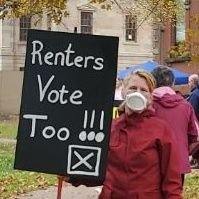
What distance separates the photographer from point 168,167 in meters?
4.82

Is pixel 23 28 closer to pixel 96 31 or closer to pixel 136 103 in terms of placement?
pixel 96 31

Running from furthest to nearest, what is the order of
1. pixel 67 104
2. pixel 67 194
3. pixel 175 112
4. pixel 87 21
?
pixel 87 21, pixel 67 194, pixel 175 112, pixel 67 104

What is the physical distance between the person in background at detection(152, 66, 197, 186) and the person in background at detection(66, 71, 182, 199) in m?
1.92

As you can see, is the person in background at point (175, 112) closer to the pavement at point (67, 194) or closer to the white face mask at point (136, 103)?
the white face mask at point (136, 103)

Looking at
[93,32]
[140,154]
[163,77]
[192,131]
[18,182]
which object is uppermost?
[93,32]

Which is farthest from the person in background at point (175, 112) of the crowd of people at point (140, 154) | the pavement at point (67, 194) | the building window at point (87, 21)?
the building window at point (87, 21)

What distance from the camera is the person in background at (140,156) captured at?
4.78m

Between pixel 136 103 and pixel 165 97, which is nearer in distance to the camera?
pixel 136 103

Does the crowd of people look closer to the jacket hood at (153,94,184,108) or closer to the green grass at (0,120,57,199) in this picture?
the jacket hood at (153,94,184,108)

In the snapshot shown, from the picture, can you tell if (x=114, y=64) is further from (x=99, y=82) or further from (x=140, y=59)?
(x=140, y=59)

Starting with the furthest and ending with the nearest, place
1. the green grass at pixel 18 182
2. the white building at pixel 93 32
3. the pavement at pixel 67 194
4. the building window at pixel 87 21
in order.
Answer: the building window at pixel 87 21 → the white building at pixel 93 32 → the green grass at pixel 18 182 → the pavement at pixel 67 194

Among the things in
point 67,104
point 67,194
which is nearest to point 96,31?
point 67,194

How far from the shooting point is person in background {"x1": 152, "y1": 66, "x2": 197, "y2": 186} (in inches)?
271

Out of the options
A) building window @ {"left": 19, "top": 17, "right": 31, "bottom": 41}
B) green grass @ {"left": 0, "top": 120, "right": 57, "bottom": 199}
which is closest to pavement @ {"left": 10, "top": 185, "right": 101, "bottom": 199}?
green grass @ {"left": 0, "top": 120, "right": 57, "bottom": 199}
